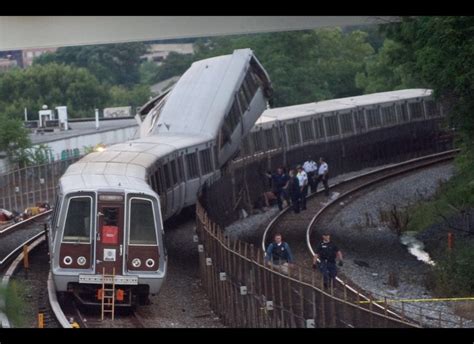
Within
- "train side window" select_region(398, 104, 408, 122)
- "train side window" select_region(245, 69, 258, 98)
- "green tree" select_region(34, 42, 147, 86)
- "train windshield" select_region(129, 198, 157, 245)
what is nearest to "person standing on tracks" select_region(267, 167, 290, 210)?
"train side window" select_region(245, 69, 258, 98)

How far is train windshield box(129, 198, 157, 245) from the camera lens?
1345cm

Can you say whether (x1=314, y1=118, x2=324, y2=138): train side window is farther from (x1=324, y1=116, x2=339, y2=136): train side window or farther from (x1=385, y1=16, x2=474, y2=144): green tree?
(x1=385, y1=16, x2=474, y2=144): green tree

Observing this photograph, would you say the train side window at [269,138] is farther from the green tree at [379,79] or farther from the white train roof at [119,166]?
the green tree at [379,79]

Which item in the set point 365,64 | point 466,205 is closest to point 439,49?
point 466,205

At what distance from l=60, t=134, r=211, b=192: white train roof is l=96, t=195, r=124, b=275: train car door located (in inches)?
9.0

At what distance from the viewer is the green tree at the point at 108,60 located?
131ft

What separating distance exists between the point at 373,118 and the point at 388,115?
65cm

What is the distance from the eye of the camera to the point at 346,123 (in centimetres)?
2720

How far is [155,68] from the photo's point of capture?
41250 millimetres

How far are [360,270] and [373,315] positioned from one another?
7231 millimetres

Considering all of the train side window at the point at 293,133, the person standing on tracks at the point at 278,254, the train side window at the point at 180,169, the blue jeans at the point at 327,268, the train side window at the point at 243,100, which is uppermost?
the train side window at the point at 243,100

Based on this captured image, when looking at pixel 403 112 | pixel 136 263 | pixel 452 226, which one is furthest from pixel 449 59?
pixel 403 112

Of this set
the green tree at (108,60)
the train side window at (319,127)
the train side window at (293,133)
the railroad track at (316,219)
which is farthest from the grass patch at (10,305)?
the green tree at (108,60)

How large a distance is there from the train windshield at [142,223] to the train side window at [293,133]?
38.4 ft
